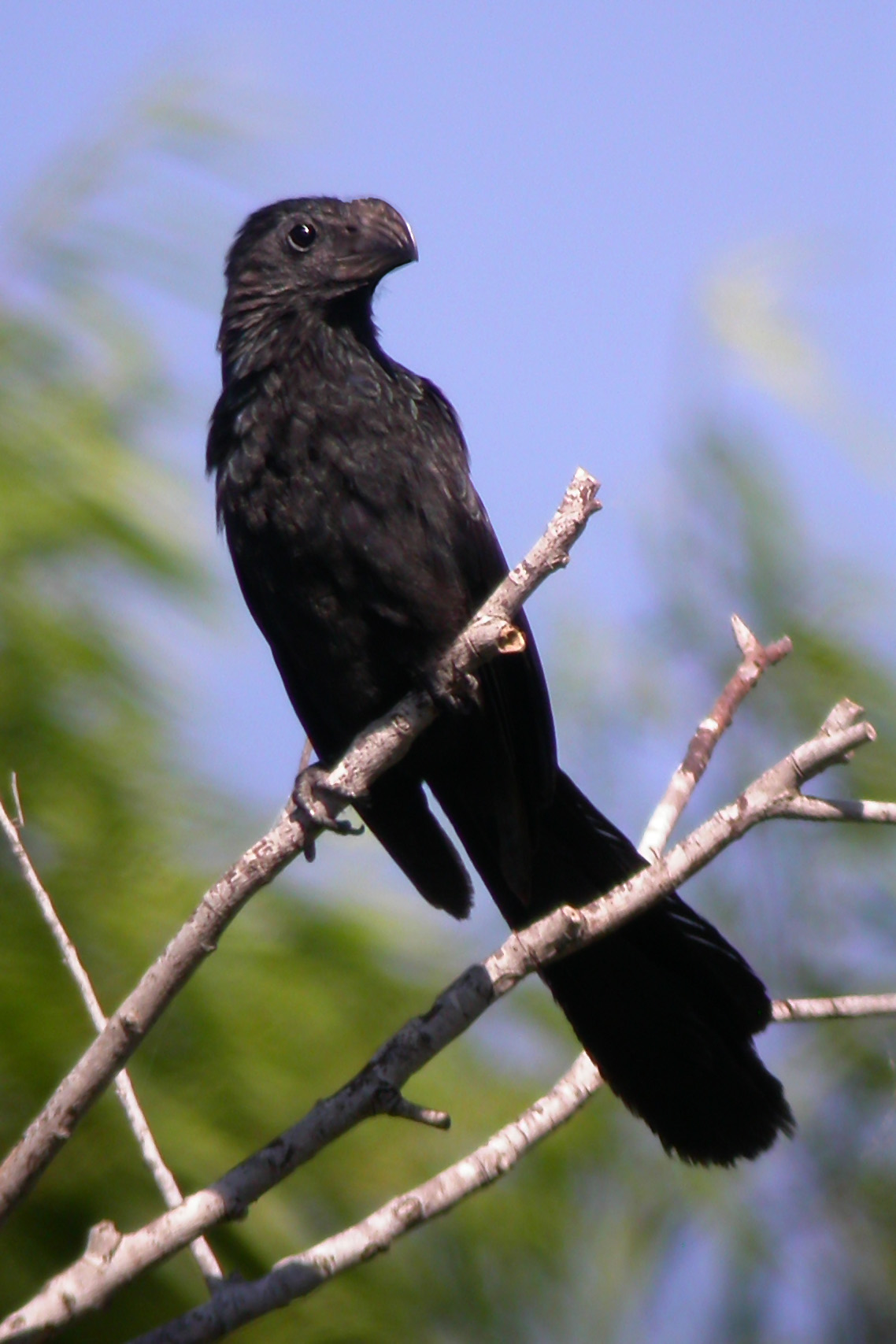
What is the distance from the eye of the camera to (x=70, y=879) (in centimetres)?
346

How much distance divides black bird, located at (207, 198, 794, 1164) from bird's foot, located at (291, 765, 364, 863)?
1.04 feet

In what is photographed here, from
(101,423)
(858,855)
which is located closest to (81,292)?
(101,423)

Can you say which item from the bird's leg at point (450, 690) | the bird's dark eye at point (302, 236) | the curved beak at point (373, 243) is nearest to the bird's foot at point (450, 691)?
the bird's leg at point (450, 690)

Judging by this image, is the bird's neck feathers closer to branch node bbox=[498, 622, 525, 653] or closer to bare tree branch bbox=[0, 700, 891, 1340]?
branch node bbox=[498, 622, 525, 653]

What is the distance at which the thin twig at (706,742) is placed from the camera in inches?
115

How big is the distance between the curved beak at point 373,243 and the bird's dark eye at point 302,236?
10 centimetres

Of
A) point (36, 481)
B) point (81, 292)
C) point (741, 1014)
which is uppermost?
point (81, 292)

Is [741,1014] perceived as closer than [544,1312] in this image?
Yes

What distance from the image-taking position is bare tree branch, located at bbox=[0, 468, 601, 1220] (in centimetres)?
214

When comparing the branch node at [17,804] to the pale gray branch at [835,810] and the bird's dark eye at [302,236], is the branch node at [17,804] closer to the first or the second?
the pale gray branch at [835,810]

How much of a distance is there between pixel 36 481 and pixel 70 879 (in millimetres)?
1080

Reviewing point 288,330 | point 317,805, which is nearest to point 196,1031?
point 317,805

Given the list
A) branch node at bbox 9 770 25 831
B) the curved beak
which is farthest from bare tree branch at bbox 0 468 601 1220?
the curved beak

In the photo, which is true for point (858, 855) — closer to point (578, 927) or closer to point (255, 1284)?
point (578, 927)
